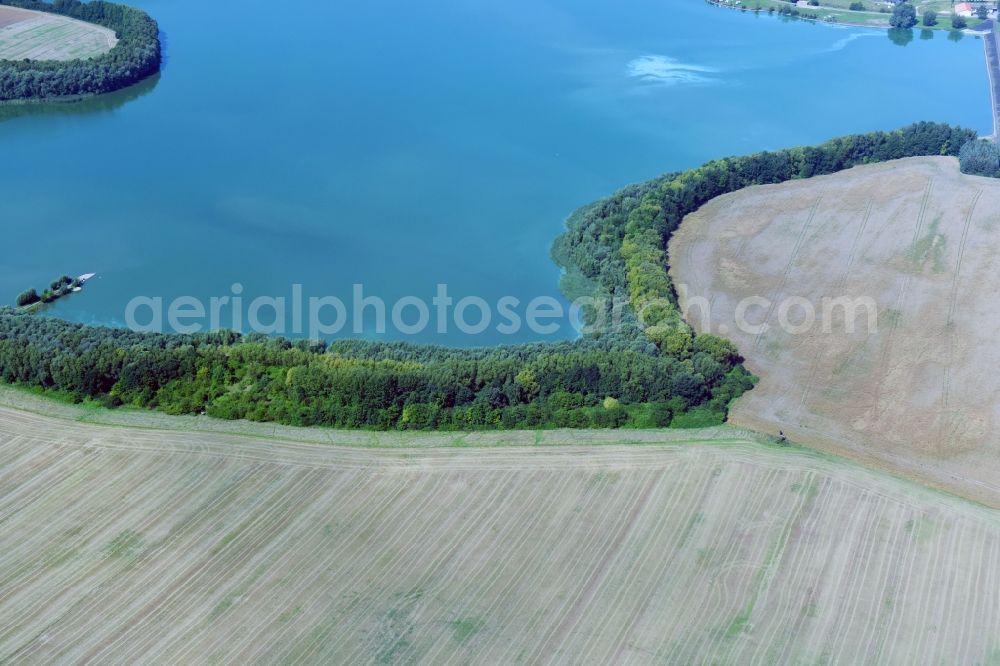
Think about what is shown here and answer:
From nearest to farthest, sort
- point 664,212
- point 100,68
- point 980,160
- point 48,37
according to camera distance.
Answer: point 664,212 < point 980,160 < point 100,68 < point 48,37

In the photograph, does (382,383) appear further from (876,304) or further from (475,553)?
(876,304)

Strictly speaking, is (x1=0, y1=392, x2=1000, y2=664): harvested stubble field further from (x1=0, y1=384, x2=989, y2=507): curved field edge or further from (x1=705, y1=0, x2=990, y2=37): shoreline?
(x1=705, y1=0, x2=990, y2=37): shoreline

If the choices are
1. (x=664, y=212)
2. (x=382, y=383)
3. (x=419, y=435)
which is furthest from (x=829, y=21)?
(x=419, y=435)

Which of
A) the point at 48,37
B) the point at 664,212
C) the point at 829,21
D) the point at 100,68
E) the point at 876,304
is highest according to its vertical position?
the point at 829,21

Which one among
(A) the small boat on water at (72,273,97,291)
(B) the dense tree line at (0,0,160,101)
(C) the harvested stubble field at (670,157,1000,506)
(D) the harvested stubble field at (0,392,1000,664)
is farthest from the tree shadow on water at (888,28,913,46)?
(A) the small boat on water at (72,273,97,291)

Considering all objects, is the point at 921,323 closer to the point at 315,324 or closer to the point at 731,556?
the point at 731,556

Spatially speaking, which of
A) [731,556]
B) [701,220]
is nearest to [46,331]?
[731,556]

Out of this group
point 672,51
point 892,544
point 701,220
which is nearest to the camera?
point 892,544
